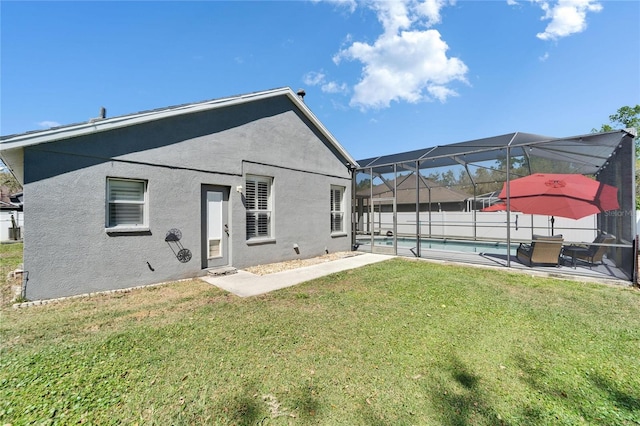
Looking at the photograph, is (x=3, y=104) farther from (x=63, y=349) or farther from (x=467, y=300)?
(x=467, y=300)

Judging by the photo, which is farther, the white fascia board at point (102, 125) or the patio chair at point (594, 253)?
the patio chair at point (594, 253)

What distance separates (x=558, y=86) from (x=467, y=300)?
11.7 meters

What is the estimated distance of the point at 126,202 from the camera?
19.0 feet

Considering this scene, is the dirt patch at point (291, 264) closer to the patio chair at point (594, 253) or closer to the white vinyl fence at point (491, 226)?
the white vinyl fence at point (491, 226)

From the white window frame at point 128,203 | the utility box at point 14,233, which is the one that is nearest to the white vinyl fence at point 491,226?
the white window frame at point 128,203

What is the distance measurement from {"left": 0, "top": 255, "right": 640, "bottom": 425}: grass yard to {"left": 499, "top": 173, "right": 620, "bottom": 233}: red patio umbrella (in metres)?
2.50

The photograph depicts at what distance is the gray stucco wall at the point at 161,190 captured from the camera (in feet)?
16.0

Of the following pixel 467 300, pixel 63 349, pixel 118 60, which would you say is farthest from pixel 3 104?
pixel 467 300

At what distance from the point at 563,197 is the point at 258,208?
8.64m

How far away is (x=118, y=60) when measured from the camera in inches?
340

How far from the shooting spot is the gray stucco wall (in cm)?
488

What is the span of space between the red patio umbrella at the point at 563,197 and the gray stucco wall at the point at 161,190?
21.9ft

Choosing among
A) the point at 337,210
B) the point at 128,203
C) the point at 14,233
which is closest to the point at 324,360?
the point at 128,203

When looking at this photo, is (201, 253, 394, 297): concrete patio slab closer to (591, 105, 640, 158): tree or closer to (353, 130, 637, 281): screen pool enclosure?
(353, 130, 637, 281): screen pool enclosure
